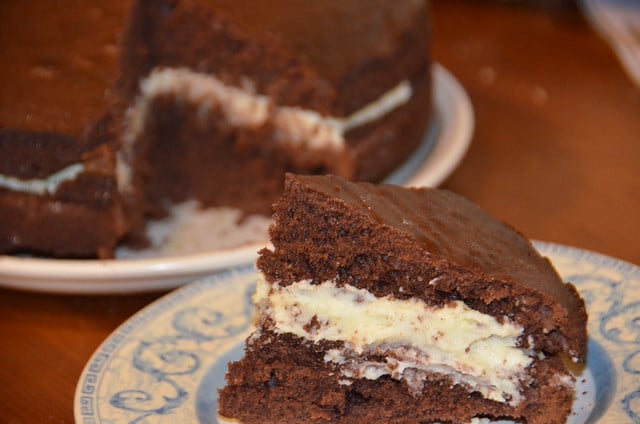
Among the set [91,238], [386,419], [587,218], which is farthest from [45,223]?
[587,218]

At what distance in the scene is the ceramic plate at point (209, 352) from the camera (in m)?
1.86

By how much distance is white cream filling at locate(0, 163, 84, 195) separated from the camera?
2719mm

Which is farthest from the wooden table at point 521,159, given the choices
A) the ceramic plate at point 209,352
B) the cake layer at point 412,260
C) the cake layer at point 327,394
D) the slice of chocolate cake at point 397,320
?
the cake layer at point 412,260

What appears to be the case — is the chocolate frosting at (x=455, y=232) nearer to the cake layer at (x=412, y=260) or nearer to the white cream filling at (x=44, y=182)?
the cake layer at (x=412, y=260)

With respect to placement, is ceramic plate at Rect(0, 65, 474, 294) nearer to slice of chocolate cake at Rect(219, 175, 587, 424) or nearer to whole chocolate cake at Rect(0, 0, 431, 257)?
whole chocolate cake at Rect(0, 0, 431, 257)

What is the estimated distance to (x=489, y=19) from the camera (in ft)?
16.0

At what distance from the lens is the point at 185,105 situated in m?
3.41

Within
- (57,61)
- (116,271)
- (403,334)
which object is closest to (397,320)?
(403,334)

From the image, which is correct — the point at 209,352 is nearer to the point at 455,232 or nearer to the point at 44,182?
the point at 455,232

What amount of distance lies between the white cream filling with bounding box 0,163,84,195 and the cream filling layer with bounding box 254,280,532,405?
101 cm

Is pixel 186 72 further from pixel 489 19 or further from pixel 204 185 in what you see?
pixel 489 19

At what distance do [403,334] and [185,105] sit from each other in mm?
1785

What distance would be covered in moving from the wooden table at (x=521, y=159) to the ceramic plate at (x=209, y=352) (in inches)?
10.0

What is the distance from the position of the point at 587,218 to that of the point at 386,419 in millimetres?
1306
